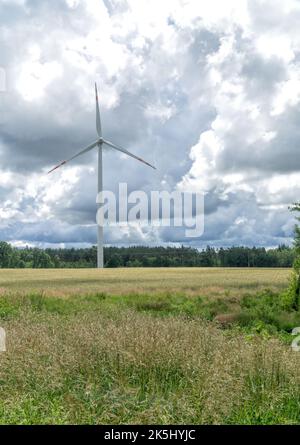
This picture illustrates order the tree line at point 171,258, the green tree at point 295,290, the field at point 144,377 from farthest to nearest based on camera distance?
the tree line at point 171,258, the green tree at point 295,290, the field at point 144,377

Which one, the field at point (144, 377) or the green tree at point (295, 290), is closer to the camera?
the field at point (144, 377)

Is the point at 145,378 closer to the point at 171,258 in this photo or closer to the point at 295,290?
the point at 295,290

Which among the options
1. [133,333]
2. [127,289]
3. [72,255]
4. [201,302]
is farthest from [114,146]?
[72,255]

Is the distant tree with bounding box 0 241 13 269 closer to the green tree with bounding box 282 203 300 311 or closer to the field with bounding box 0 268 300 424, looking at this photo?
the green tree with bounding box 282 203 300 311

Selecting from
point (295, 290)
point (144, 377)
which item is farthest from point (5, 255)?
point (144, 377)

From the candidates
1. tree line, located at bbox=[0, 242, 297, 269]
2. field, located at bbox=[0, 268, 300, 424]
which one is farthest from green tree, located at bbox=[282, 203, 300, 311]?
tree line, located at bbox=[0, 242, 297, 269]

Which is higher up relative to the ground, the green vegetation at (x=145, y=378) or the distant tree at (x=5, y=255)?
the distant tree at (x=5, y=255)

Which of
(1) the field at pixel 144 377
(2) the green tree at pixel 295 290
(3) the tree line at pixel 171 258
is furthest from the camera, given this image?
(3) the tree line at pixel 171 258

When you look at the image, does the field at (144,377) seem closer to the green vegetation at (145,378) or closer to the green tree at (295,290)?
the green vegetation at (145,378)

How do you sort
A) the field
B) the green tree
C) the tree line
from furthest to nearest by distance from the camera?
the tree line → the green tree → the field

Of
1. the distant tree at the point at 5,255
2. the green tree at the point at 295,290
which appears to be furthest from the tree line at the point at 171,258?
the green tree at the point at 295,290

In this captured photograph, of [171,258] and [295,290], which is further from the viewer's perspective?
[171,258]

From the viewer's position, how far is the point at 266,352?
375 inches
